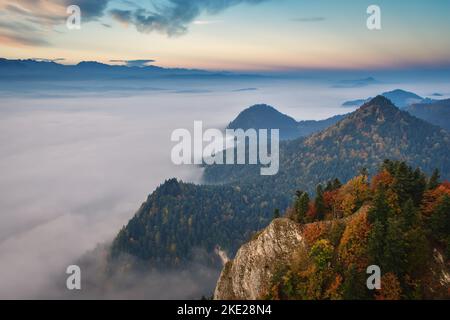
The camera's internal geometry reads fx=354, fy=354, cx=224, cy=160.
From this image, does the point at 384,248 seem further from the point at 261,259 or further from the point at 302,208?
the point at 261,259

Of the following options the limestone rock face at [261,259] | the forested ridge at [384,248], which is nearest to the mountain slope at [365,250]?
the forested ridge at [384,248]

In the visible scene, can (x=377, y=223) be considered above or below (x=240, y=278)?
above

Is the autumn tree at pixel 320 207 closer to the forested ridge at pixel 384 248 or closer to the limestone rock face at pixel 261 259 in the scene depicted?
the forested ridge at pixel 384 248

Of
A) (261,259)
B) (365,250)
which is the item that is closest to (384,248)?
(365,250)
